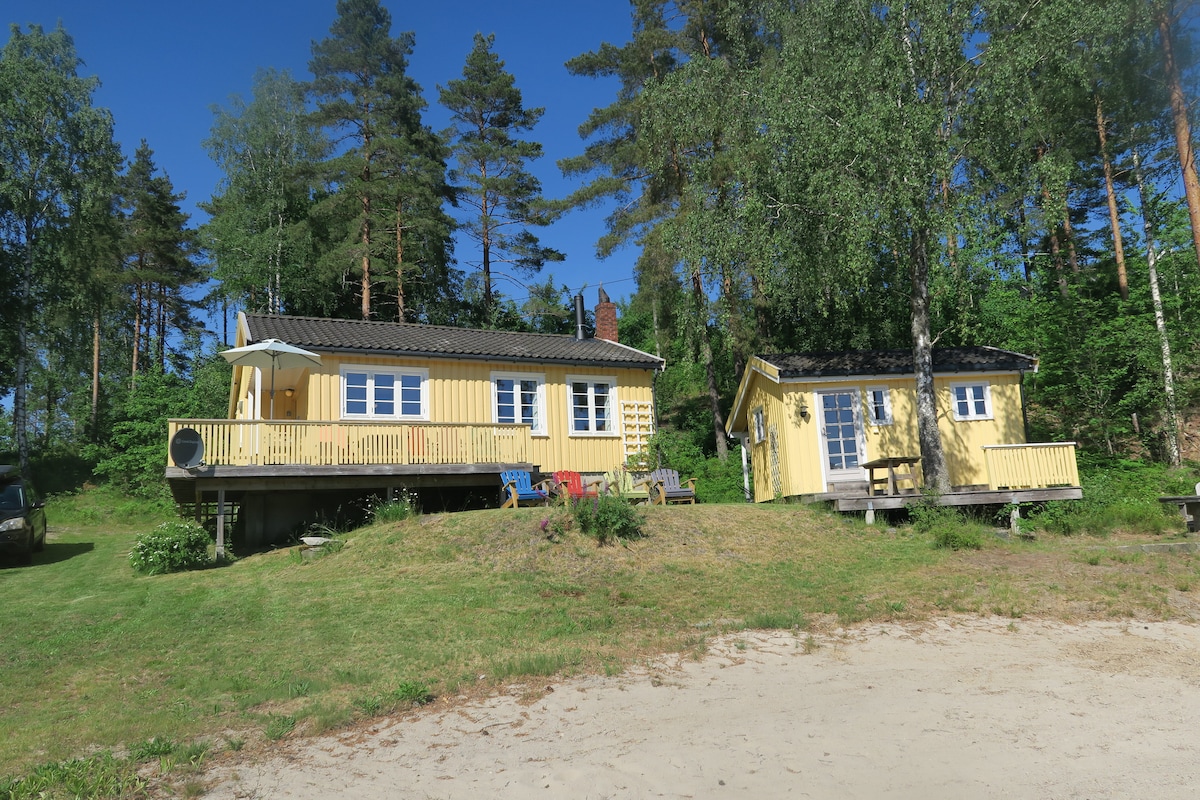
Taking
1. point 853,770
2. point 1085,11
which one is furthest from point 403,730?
point 1085,11

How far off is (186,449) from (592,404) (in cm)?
884

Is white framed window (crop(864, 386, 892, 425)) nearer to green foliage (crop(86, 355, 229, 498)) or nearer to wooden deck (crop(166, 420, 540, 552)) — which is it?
wooden deck (crop(166, 420, 540, 552))

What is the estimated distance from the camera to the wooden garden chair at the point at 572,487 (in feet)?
39.3

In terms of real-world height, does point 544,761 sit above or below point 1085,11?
below

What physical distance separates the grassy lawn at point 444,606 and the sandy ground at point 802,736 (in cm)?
67

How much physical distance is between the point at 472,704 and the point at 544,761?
134 cm

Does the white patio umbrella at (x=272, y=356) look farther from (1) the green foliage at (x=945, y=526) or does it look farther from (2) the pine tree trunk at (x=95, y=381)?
(2) the pine tree trunk at (x=95, y=381)

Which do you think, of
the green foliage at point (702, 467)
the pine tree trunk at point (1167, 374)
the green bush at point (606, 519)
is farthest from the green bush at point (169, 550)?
the pine tree trunk at point (1167, 374)

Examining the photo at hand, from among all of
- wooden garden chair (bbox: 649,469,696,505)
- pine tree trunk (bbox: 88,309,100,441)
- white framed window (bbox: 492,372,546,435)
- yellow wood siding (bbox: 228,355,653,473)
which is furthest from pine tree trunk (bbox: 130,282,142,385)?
wooden garden chair (bbox: 649,469,696,505)

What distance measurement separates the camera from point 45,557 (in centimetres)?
1526

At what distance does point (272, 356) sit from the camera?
1423 centimetres

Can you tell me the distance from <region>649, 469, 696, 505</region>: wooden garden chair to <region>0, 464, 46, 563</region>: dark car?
11288mm

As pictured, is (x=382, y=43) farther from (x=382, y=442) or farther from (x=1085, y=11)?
(x=1085, y=11)

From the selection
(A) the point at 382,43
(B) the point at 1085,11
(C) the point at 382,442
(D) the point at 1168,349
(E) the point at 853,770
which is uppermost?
(A) the point at 382,43
